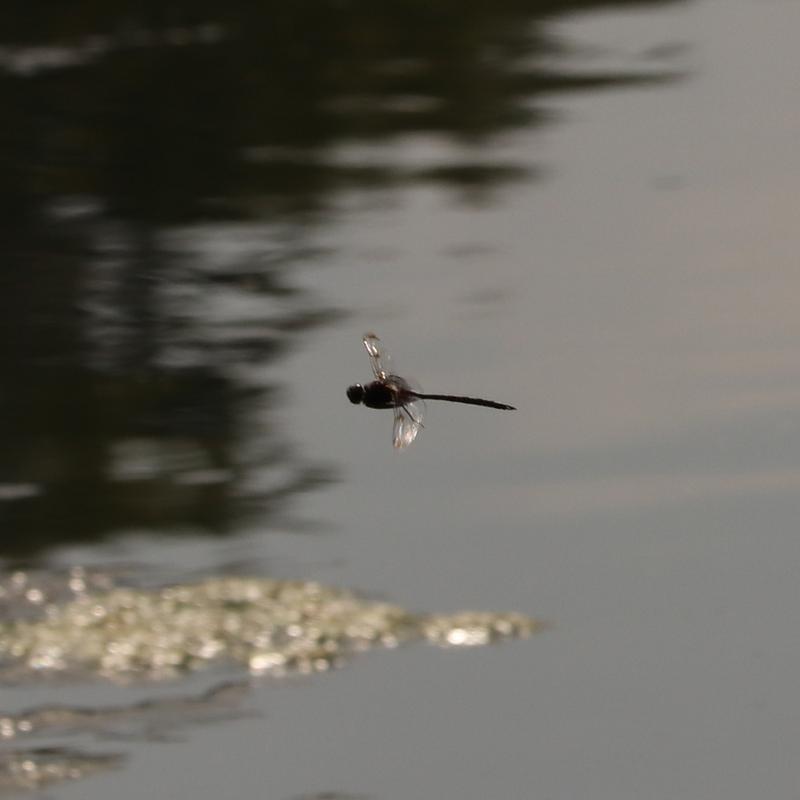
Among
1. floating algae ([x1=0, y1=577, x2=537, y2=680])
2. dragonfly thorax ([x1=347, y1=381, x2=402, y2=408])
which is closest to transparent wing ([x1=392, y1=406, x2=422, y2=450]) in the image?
dragonfly thorax ([x1=347, y1=381, x2=402, y2=408])

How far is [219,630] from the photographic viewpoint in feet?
9.53

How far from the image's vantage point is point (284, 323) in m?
3.79

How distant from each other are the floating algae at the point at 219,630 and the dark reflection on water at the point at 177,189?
0.27 m

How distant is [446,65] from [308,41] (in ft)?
1.62

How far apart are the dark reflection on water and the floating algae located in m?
0.27

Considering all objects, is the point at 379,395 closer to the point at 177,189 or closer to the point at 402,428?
the point at 402,428

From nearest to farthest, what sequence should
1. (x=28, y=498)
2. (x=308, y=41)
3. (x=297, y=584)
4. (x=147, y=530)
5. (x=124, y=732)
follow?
(x=124, y=732) < (x=297, y=584) < (x=147, y=530) < (x=28, y=498) < (x=308, y=41)

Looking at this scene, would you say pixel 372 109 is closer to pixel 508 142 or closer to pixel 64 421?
pixel 508 142

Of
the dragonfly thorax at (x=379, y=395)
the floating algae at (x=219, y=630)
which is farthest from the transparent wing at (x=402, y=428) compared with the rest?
the floating algae at (x=219, y=630)

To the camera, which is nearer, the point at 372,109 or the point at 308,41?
the point at 372,109

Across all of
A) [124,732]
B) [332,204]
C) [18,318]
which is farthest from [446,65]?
[124,732]

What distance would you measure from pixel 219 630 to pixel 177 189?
1875 mm

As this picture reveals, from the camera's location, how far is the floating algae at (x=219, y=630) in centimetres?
281

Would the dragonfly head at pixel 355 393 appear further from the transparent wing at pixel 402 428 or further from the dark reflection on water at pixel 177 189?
the dark reflection on water at pixel 177 189
